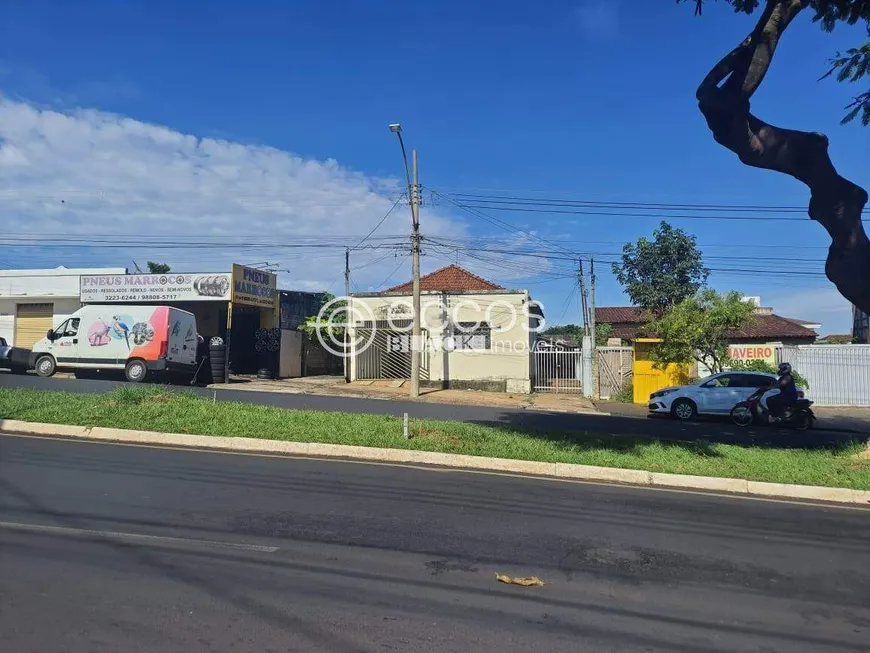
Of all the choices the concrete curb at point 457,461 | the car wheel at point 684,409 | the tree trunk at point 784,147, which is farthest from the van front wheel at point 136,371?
the tree trunk at point 784,147

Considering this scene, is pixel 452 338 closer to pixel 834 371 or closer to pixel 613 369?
pixel 613 369

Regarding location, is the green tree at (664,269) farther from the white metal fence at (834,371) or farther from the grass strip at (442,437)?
the grass strip at (442,437)

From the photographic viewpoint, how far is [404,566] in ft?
15.9

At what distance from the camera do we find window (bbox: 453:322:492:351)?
81.9 feet

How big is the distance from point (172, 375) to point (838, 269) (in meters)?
18.3

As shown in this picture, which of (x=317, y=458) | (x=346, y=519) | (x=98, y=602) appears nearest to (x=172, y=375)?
(x=317, y=458)

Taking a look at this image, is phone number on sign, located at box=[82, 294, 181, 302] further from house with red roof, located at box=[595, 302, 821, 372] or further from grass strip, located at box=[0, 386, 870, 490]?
house with red roof, located at box=[595, 302, 821, 372]

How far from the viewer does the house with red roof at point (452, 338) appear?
24.6 m

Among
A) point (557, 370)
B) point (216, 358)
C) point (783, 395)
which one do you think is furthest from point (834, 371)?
point (216, 358)

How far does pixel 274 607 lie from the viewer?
3988 millimetres

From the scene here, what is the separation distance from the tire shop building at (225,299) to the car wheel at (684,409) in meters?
15.2

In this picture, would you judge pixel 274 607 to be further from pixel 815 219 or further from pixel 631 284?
pixel 631 284

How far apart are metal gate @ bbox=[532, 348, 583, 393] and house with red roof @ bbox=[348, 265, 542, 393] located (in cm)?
63

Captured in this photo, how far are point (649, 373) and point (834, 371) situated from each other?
661 cm
